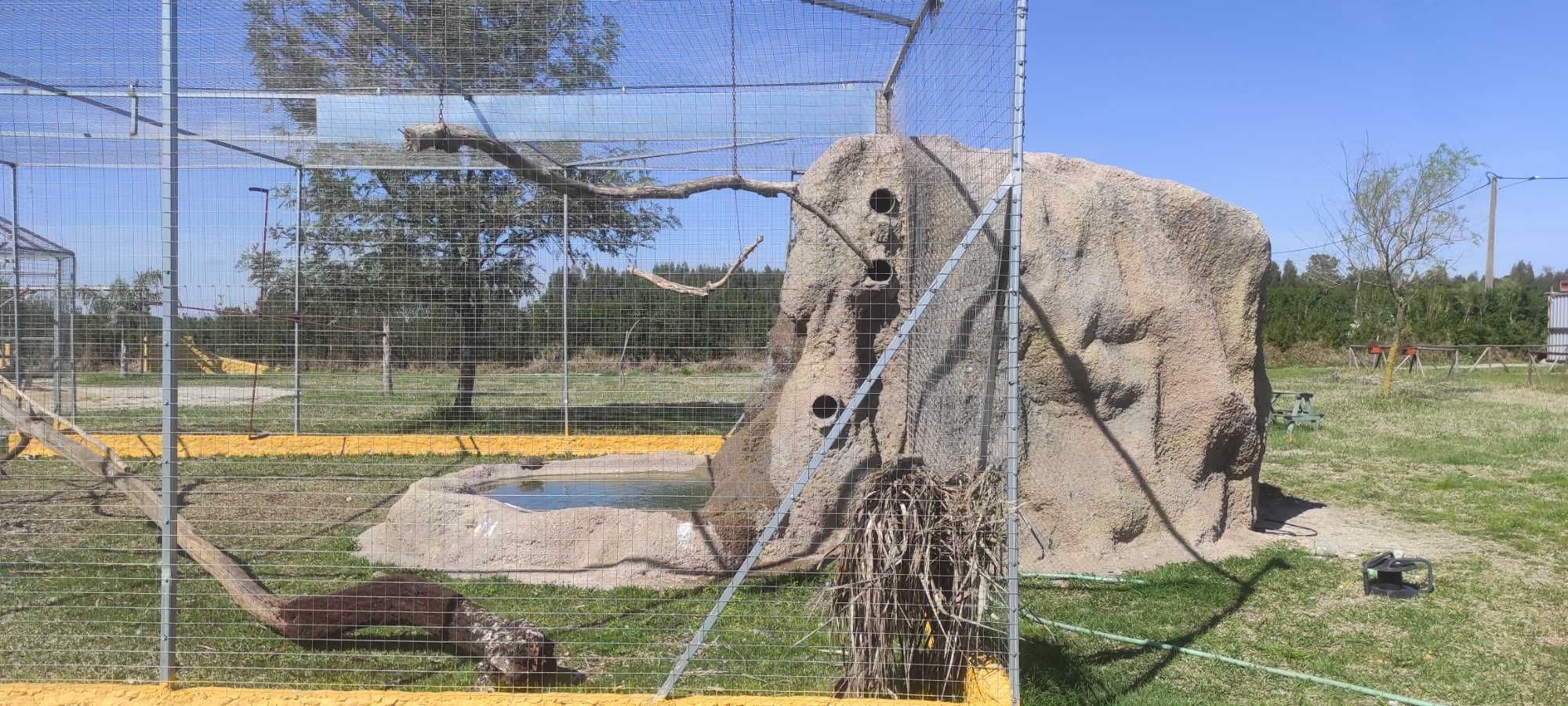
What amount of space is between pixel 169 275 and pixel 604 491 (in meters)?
4.61

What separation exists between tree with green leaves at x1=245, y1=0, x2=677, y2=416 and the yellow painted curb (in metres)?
3.48

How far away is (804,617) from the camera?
4.80 meters

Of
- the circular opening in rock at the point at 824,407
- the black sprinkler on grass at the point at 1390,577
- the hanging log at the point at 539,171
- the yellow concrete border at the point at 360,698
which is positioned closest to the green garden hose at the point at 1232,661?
the yellow concrete border at the point at 360,698

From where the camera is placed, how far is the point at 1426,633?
5012mm

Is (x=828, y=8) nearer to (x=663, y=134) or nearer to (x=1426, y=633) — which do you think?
(x=663, y=134)

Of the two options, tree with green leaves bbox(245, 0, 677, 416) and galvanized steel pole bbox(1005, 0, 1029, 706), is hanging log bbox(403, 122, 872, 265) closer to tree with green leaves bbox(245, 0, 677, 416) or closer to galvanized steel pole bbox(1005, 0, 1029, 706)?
tree with green leaves bbox(245, 0, 677, 416)

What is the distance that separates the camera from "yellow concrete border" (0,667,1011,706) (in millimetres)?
3525

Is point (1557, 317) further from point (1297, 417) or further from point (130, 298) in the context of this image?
point (130, 298)

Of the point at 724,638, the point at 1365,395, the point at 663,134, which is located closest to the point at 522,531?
the point at 724,638

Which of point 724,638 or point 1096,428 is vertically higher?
point 1096,428

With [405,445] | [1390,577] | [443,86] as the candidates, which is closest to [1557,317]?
[1390,577]

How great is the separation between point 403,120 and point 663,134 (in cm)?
194

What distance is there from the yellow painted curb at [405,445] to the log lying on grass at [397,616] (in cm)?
594

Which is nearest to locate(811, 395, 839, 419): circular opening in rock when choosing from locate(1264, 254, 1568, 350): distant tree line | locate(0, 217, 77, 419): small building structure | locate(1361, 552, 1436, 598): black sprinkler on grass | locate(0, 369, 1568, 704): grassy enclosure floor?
locate(0, 369, 1568, 704): grassy enclosure floor
